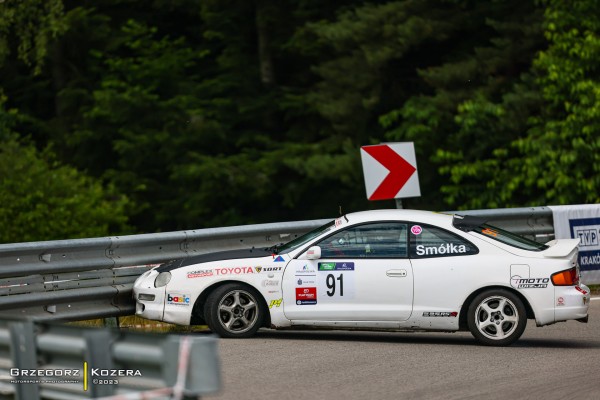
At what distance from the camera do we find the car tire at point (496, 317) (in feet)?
37.4

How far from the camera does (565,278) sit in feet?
37.5

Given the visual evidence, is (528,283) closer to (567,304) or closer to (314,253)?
(567,304)

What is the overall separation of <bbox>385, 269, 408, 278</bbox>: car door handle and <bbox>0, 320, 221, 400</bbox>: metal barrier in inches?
198

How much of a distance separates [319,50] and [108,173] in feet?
23.6

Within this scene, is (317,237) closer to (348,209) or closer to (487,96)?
(487,96)

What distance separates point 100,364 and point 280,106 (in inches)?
1165

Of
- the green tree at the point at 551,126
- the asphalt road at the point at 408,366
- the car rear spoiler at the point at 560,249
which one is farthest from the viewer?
the green tree at the point at 551,126

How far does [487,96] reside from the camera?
29.4m

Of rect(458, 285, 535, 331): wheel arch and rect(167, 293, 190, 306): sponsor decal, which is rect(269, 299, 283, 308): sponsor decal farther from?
rect(458, 285, 535, 331): wheel arch

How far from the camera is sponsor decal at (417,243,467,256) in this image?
458 inches

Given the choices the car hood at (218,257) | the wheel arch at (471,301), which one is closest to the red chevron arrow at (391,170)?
the car hood at (218,257)

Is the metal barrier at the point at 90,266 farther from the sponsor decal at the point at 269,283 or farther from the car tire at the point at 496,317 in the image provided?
the car tire at the point at 496,317

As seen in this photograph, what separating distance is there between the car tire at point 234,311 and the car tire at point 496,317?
6.69 feet

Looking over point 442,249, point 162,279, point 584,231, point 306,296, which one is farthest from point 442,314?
point 584,231
